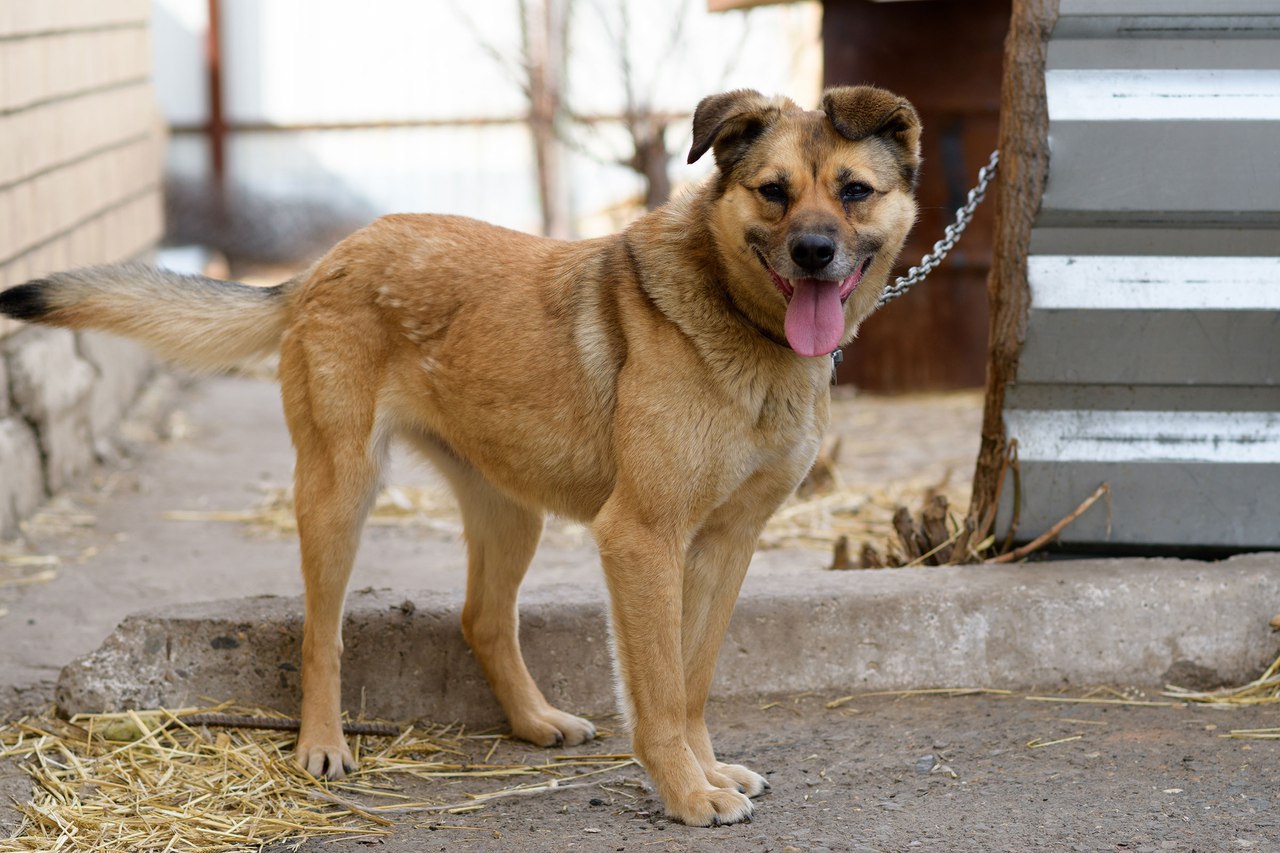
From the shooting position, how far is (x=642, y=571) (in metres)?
3.48

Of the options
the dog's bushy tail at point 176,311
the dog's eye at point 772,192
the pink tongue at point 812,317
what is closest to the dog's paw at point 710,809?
the pink tongue at point 812,317

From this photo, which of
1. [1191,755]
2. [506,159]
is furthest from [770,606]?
[506,159]

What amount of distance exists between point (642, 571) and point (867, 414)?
210 inches

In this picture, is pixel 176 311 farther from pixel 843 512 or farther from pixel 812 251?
pixel 843 512

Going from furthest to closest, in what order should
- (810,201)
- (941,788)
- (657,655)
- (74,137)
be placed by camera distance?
1. (74,137)
2. (941,788)
3. (657,655)
4. (810,201)

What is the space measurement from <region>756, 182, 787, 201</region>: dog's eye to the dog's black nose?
0.20 meters

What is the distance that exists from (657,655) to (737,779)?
0.44m

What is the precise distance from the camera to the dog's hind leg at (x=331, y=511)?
156 inches

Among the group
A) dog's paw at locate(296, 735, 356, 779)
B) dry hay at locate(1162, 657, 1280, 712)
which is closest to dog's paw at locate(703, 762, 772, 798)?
dog's paw at locate(296, 735, 356, 779)

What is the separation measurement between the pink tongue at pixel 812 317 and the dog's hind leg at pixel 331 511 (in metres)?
1.29

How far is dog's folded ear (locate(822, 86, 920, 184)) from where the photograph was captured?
3.47m

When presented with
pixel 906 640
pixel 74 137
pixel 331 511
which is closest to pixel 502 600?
pixel 331 511

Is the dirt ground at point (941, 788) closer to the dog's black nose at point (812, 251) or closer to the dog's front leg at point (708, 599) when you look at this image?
the dog's front leg at point (708, 599)

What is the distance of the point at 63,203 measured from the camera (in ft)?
22.8
